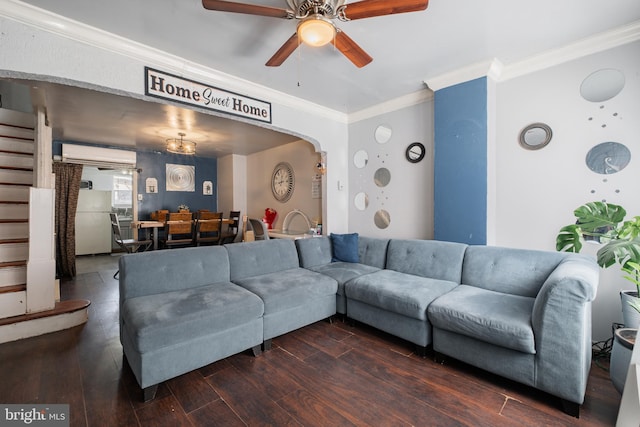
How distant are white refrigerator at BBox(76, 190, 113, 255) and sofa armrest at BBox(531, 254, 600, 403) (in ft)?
26.7

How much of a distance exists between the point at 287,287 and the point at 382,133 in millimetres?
2469

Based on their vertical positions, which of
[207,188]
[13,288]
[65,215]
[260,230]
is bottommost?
[13,288]

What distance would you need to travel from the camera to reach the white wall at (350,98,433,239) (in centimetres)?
330

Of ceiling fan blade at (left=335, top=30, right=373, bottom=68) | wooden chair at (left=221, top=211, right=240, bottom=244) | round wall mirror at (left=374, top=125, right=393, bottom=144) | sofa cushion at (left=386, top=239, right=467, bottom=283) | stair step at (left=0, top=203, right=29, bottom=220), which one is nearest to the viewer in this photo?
ceiling fan blade at (left=335, top=30, right=373, bottom=68)

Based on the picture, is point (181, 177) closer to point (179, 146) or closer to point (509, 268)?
point (179, 146)

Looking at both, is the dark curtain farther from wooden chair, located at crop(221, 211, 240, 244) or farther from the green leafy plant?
the green leafy plant

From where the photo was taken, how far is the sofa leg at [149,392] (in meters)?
1.63

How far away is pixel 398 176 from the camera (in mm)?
3561

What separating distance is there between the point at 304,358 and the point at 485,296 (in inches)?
58.6

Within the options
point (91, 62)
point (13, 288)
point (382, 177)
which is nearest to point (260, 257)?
point (382, 177)

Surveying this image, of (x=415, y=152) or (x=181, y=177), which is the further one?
(x=181, y=177)

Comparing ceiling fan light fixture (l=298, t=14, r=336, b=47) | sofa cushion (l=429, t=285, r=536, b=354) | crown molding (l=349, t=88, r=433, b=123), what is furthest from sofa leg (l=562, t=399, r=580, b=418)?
crown molding (l=349, t=88, r=433, b=123)

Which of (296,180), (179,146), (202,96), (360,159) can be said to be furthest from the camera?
(296,180)

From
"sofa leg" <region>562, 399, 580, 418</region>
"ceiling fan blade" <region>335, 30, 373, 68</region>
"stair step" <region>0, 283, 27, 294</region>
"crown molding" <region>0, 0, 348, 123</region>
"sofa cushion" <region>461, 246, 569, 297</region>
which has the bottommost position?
"sofa leg" <region>562, 399, 580, 418</region>
